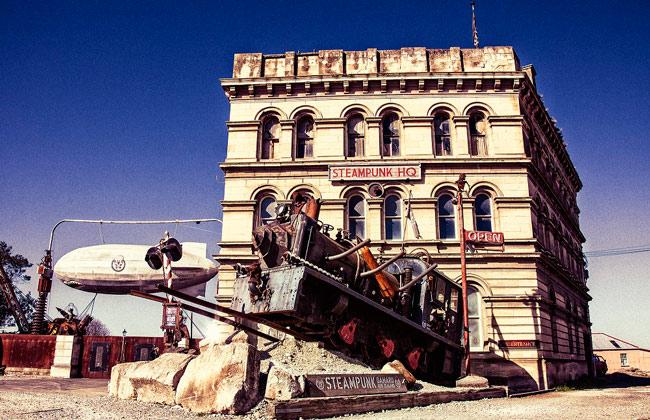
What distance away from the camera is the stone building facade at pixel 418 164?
20141 millimetres

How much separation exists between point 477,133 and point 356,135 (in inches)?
218

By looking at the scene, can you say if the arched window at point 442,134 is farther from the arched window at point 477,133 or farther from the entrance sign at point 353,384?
the entrance sign at point 353,384

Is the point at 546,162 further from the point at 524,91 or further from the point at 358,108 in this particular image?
the point at 358,108

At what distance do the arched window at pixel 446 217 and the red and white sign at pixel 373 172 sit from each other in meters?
1.51

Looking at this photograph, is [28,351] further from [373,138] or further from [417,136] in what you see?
[417,136]

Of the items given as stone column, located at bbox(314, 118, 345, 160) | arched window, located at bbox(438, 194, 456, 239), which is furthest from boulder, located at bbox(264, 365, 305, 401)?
stone column, located at bbox(314, 118, 345, 160)

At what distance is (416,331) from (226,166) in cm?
1247

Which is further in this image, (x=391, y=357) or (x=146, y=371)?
(x=391, y=357)

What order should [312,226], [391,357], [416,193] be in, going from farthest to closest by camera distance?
[416,193] → [391,357] → [312,226]

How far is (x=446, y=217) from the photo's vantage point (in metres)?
21.3

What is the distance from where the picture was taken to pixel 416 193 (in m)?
21.4

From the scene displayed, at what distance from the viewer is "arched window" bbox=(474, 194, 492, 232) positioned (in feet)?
69.5

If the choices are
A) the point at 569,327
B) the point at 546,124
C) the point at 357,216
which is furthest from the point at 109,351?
the point at 546,124

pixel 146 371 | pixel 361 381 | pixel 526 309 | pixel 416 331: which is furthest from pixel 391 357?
pixel 526 309
